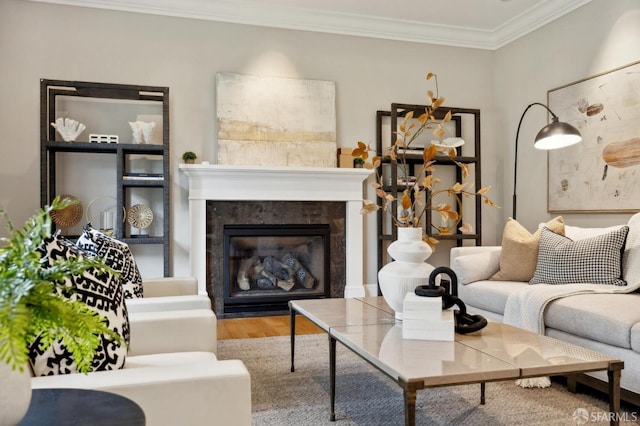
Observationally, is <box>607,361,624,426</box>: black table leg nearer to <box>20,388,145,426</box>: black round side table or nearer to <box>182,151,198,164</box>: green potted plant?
<box>20,388,145,426</box>: black round side table

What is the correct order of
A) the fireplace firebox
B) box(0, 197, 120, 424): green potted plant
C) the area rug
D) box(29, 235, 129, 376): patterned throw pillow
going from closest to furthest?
box(0, 197, 120, 424): green potted plant < box(29, 235, 129, 376): patterned throw pillow < the area rug < the fireplace firebox

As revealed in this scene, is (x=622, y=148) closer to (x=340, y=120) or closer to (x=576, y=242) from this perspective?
(x=576, y=242)

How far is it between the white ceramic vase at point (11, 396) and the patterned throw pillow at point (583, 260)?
3.02 metres

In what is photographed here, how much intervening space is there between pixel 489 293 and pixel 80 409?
112 inches

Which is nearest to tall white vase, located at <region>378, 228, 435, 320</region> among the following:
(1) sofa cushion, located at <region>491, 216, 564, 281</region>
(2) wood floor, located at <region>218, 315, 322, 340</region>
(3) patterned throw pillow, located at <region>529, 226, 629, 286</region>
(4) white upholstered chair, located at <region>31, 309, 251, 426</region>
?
(4) white upholstered chair, located at <region>31, 309, 251, 426</region>

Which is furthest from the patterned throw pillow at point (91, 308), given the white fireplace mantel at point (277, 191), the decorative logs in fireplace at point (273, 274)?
the decorative logs in fireplace at point (273, 274)

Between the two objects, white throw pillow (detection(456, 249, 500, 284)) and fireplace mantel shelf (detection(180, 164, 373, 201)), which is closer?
white throw pillow (detection(456, 249, 500, 284))

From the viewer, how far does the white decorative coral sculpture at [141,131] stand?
14.4ft

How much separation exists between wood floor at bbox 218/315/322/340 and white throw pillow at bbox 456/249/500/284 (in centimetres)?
118

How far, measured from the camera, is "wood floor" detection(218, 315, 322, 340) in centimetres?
393

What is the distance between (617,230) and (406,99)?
266 cm

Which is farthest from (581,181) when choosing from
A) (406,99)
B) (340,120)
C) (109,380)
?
(109,380)

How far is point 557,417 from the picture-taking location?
2229mm

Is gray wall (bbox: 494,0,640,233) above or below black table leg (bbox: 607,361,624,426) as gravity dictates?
above
